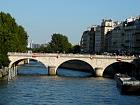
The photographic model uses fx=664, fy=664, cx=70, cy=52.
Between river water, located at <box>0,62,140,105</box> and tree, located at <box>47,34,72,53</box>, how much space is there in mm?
62529

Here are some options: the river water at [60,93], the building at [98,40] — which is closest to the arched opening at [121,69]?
the river water at [60,93]

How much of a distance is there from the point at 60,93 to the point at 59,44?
76264mm

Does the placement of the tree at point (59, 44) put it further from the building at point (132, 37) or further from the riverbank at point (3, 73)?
the riverbank at point (3, 73)

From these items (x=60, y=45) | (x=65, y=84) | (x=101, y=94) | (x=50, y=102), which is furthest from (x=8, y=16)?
(x=60, y=45)

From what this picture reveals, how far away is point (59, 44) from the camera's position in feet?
406

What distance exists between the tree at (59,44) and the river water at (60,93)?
62529mm

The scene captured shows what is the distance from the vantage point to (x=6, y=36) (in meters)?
67.7

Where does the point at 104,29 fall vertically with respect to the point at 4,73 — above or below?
above

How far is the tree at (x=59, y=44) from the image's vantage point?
122562mm

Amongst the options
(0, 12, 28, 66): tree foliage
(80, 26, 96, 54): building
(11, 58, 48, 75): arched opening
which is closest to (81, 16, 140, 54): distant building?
(80, 26, 96, 54): building

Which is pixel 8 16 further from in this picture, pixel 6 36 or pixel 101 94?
pixel 101 94

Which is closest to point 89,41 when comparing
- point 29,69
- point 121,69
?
point 29,69

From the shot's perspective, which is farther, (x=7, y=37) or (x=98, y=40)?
(x=98, y=40)

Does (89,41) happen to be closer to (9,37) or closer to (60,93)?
(9,37)
